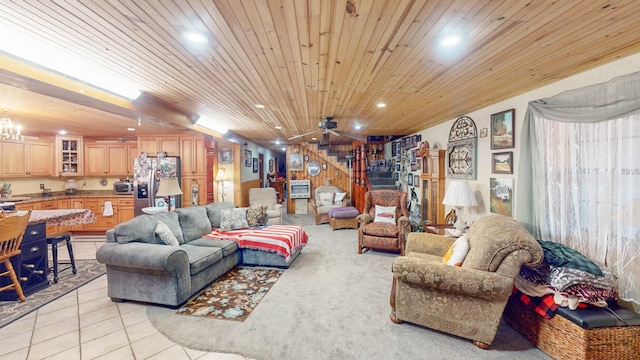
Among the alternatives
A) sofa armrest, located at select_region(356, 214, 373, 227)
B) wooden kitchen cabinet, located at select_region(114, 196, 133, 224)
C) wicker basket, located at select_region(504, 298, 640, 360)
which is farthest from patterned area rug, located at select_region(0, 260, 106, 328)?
wicker basket, located at select_region(504, 298, 640, 360)

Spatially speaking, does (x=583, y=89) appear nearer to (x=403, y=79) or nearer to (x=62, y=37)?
(x=403, y=79)

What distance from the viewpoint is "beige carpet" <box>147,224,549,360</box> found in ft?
6.24

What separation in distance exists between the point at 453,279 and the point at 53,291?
14.5ft

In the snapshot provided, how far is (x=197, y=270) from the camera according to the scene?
106 inches

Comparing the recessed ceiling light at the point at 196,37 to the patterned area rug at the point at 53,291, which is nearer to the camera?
the recessed ceiling light at the point at 196,37

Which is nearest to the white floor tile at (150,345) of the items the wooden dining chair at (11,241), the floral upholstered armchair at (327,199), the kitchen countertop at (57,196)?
the wooden dining chair at (11,241)

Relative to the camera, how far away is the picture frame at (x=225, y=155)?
21.6 feet

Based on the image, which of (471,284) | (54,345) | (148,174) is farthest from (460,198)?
(148,174)

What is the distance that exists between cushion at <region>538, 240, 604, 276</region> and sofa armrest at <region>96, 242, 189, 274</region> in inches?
134

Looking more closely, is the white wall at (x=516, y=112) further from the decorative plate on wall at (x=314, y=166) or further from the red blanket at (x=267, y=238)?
the decorative plate on wall at (x=314, y=166)

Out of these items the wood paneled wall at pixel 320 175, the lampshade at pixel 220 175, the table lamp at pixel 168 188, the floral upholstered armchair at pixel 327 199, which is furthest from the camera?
the wood paneled wall at pixel 320 175

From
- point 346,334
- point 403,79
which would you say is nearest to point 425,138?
point 403,79

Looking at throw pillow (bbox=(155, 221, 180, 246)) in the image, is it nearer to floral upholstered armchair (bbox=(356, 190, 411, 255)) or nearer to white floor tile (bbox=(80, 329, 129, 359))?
white floor tile (bbox=(80, 329, 129, 359))

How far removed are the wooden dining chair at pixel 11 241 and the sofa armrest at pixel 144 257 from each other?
97 centimetres
